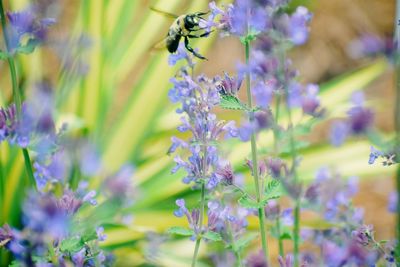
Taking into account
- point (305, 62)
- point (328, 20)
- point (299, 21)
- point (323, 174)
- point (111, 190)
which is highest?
point (328, 20)

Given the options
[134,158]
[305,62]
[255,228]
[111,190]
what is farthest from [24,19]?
[305,62]

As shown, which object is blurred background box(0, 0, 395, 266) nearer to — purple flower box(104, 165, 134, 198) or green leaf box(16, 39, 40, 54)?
green leaf box(16, 39, 40, 54)

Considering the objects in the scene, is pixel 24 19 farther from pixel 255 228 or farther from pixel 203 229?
pixel 255 228

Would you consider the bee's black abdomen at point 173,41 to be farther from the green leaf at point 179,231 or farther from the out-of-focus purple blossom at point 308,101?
the green leaf at point 179,231

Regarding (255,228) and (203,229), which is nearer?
(203,229)

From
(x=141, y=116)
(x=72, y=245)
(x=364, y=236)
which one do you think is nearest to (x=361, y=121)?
(x=364, y=236)

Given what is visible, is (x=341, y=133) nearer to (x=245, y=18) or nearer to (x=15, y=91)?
(x=245, y=18)

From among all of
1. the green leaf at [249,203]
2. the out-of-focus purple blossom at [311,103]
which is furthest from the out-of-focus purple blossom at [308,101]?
the green leaf at [249,203]
